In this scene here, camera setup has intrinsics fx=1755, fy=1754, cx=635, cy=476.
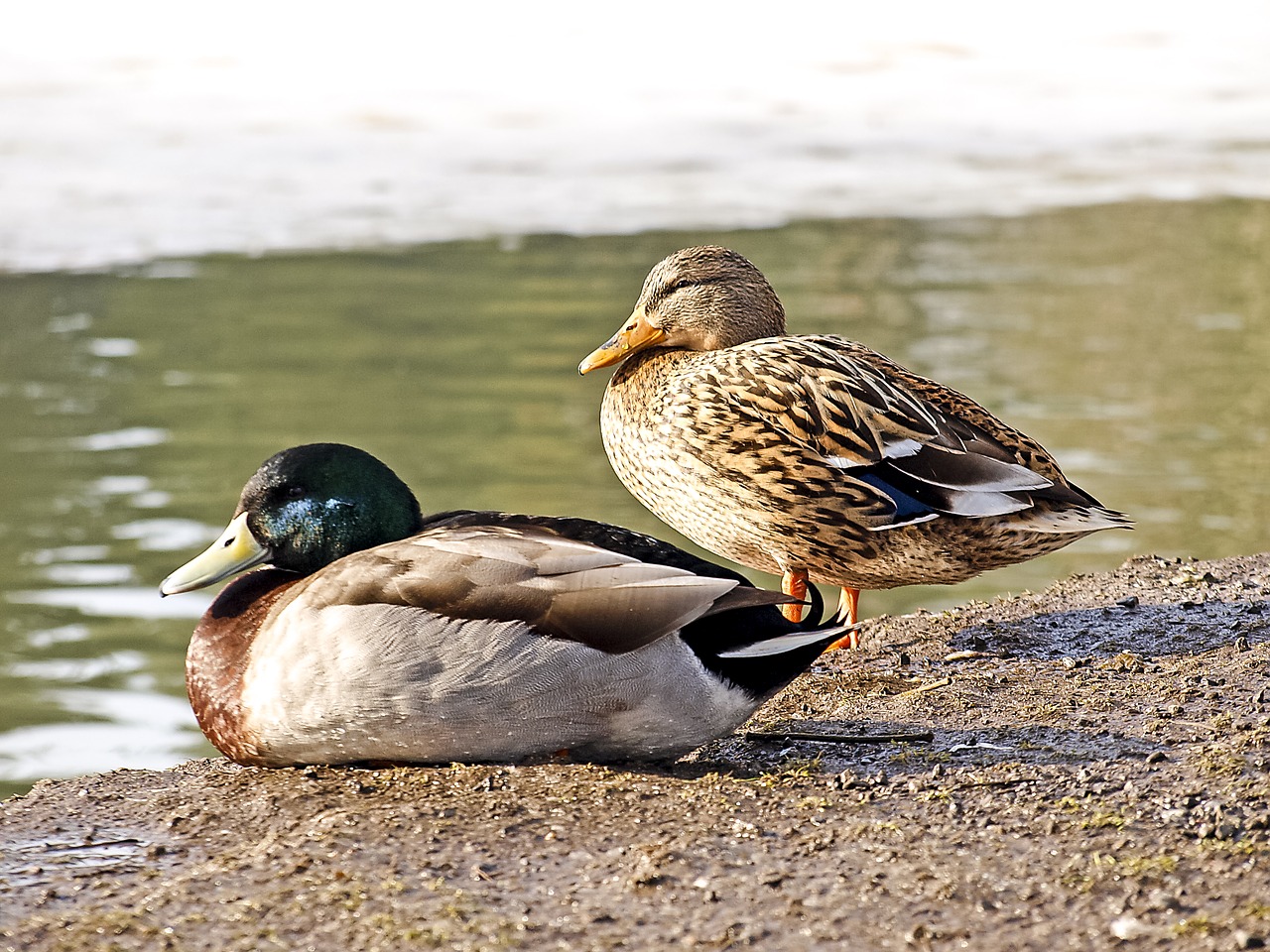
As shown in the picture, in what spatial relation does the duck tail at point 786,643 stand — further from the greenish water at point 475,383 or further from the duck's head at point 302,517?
the greenish water at point 475,383

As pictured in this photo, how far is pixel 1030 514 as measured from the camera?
4566 millimetres

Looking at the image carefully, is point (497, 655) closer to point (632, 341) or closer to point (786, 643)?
point (786, 643)

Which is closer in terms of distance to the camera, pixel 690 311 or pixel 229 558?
pixel 229 558

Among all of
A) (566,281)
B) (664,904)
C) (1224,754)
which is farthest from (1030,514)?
(566,281)

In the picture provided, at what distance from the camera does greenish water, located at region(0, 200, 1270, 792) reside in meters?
8.10

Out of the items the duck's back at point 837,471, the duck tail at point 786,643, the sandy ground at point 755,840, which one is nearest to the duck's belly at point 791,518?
the duck's back at point 837,471

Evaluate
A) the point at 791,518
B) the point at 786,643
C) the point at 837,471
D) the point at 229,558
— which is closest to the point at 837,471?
the point at 837,471

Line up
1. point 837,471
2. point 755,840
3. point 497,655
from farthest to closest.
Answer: point 837,471 → point 497,655 → point 755,840

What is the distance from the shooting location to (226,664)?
3820mm

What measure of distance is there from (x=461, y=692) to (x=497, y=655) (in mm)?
113

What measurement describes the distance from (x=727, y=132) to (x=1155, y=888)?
550 inches

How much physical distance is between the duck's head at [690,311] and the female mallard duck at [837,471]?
284 millimetres

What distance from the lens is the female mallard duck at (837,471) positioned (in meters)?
4.46

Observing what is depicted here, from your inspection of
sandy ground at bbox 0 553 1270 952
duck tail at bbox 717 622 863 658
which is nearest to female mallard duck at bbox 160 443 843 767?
duck tail at bbox 717 622 863 658
